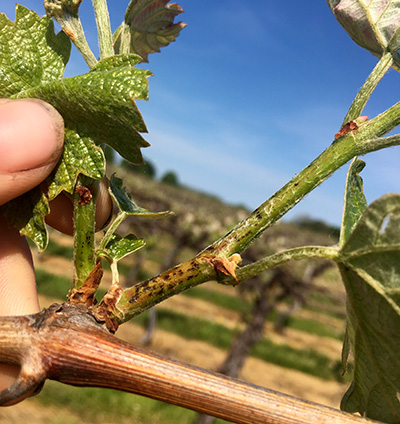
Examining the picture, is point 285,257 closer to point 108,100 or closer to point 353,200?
point 353,200

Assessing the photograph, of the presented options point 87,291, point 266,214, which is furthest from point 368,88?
point 87,291

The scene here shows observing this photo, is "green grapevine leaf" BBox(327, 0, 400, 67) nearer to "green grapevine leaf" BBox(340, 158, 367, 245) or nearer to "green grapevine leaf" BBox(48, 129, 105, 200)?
"green grapevine leaf" BBox(340, 158, 367, 245)

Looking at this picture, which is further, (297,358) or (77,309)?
(297,358)

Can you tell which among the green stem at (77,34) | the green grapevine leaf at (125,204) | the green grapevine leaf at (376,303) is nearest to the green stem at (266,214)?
the green grapevine leaf at (376,303)

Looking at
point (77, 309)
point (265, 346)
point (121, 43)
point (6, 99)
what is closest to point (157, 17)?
point (121, 43)

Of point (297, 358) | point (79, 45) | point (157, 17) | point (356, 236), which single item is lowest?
point (297, 358)

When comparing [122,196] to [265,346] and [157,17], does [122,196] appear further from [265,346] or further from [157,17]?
[265,346]

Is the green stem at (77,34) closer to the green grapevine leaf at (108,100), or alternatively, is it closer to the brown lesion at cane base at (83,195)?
the green grapevine leaf at (108,100)

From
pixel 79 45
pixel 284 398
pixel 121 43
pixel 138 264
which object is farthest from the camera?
pixel 138 264
